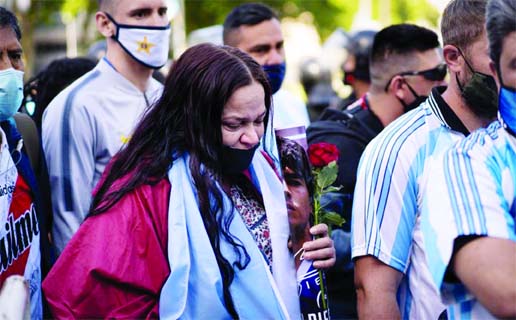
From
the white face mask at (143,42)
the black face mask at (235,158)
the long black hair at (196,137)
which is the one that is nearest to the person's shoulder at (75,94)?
the white face mask at (143,42)

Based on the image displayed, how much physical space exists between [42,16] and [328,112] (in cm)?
1518

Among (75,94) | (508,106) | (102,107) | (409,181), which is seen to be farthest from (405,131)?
(75,94)

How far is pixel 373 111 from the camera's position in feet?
17.1

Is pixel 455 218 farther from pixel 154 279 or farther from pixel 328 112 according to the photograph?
pixel 328 112

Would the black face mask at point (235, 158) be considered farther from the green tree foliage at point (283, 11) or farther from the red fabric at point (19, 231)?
the green tree foliage at point (283, 11)

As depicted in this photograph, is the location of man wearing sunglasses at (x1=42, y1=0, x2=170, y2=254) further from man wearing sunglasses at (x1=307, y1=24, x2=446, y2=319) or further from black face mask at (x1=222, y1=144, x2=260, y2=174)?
black face mask at (x1=222, y1=144, x2=260, y2=174)

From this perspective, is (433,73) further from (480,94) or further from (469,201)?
(469,201)

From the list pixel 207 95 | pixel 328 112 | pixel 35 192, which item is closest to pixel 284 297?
pixel 207 95

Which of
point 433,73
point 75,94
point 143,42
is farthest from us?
point 143,42

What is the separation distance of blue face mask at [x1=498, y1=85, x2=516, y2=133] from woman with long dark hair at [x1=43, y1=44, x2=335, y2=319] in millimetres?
1143

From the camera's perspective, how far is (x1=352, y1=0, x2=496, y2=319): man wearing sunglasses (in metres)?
3.35

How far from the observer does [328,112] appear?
5477 mm

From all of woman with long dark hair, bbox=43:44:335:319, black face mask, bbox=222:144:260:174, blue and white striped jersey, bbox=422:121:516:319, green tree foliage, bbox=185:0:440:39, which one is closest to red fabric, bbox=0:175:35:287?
woman with long dark hair, bbox=43:44:335:319

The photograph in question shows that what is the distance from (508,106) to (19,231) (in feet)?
7.28
